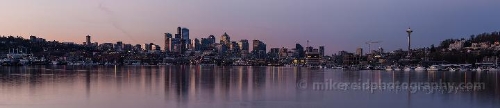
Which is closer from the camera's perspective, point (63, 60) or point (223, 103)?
point (223, 103)

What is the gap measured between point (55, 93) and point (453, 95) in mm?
15716

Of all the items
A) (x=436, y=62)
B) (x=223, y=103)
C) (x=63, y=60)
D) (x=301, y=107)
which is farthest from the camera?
(x=63, y=60)

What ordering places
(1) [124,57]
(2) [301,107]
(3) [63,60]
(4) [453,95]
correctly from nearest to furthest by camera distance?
(2) [301,107] < (4) [453,95] < (3) [63,60] < (1) [124,57]

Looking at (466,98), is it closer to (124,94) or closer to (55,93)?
(124,94)

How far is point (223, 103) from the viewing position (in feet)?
65.2

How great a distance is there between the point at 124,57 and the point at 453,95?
453 feet

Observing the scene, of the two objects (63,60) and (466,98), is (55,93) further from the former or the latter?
(63,60)

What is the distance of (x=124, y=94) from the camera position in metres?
24.2

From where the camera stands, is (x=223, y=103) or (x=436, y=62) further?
(x=436, y=62)

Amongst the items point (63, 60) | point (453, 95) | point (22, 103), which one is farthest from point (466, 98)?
point (63, 60)

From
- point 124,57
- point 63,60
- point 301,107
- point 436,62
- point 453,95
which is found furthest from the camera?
point 124,57

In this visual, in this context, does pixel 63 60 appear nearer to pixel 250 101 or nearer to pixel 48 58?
pixel 48 58

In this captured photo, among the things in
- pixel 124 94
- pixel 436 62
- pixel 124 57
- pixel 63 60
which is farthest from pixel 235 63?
pixel 124 94

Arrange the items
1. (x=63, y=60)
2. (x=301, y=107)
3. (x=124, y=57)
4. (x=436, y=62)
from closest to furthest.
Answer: (x=301, y=107) → (x=436, y=62) → (x=63, y=60) → (x=124, y=57)
